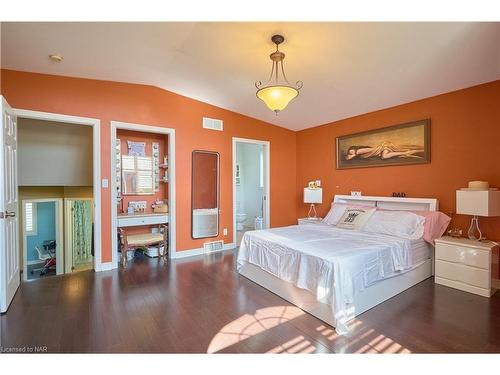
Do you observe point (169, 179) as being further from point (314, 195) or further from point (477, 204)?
point (477, 204)

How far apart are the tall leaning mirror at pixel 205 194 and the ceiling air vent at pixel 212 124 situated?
18.4 inches

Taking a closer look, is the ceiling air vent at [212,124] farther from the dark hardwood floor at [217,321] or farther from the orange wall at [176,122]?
the dark hardwood floor at [217,321]

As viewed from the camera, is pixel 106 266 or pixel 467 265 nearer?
pixel 467 265

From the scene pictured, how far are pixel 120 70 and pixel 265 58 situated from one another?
198 cm

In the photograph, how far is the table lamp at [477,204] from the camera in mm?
2881

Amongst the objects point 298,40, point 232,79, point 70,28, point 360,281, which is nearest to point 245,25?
point 298,40

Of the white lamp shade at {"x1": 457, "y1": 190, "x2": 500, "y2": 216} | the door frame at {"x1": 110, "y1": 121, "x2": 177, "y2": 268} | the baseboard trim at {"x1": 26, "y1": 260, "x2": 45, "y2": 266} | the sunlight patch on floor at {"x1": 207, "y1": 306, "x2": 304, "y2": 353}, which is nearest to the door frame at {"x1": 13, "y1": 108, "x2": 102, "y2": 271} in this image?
the door frame at {"x1": 110, "y1": 121, "x2": 177, "y2": 268}

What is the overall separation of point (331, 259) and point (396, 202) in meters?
→ 2.34

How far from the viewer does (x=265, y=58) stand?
3062 mm

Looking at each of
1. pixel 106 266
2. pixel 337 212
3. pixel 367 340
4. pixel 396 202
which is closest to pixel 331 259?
pixel 367 340

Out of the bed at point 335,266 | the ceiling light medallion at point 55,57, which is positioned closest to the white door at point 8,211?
the ceiling light medallion at point 55,57

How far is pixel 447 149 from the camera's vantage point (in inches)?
140

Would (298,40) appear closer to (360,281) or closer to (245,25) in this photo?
(245,25)

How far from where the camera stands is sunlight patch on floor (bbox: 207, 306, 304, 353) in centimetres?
204
